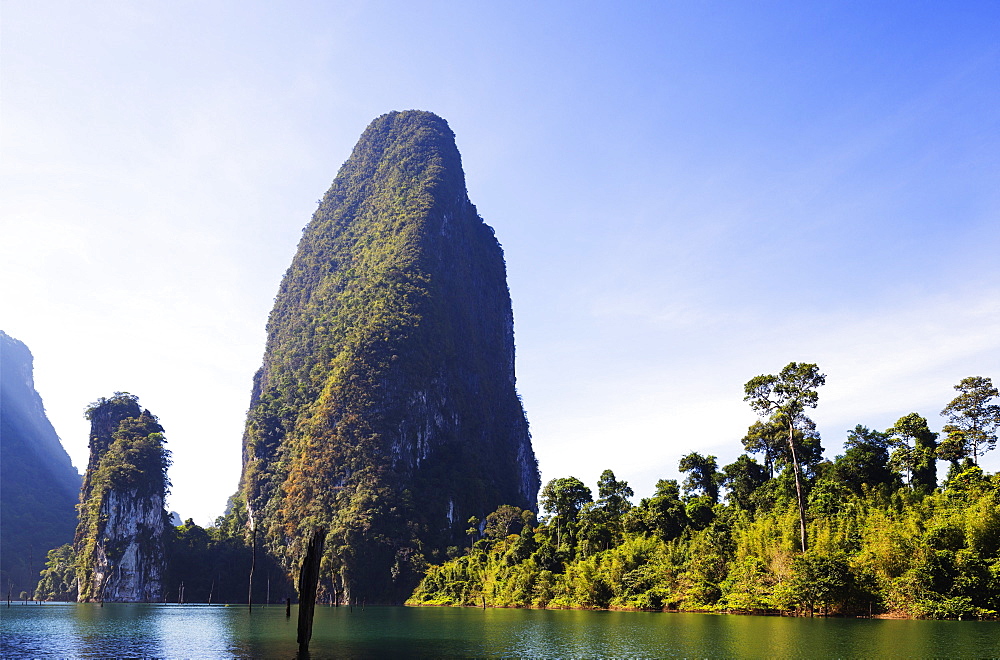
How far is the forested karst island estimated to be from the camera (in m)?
51.2

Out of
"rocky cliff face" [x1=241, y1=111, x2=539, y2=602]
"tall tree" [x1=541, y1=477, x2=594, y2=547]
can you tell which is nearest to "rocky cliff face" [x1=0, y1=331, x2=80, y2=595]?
"rocky cliff face" [x1=241, y1=111, x2=539, y2=602]

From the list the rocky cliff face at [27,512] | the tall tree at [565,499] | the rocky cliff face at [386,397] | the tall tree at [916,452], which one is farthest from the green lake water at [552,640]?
the rocky cliff face at [27,512]

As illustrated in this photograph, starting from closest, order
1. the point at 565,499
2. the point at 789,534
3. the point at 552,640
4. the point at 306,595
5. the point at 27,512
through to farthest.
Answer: the point at 306,595 < the point at 552,640 < the point at 789,534 < the point at 565,499 < the point at 27,512

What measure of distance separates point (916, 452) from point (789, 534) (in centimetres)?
1834

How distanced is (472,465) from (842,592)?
106992 mm

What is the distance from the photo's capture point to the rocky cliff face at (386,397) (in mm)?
125000

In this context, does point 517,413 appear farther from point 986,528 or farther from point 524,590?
point 986,528

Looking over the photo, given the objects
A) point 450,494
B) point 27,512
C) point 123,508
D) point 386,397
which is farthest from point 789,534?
point 27,512

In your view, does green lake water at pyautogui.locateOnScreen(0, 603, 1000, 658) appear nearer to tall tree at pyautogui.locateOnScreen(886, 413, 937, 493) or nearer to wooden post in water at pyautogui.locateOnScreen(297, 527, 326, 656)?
wooden post in water at pyautogui.locateOnScreen(297, 527, 326, 656)

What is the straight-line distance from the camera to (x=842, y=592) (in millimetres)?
47531

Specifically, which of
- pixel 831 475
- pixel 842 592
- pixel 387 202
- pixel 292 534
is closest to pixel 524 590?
pixel 831 475

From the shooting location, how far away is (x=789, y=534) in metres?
54.3

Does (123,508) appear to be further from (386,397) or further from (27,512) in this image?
(27,512)

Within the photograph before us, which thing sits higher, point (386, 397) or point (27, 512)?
point (386, 397)
